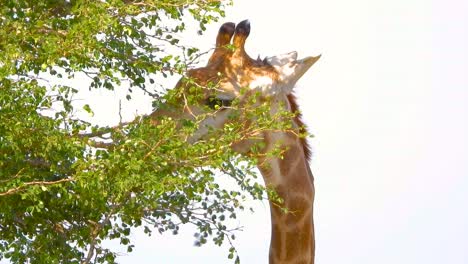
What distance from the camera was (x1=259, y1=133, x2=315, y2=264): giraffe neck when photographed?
17484mm

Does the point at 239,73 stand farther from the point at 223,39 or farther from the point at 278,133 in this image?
A: the point at 278,133

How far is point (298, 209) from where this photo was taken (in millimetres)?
17625

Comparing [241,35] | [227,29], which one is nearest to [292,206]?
[241,35]

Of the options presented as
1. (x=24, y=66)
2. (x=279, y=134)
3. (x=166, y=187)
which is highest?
(x=279, y=134)

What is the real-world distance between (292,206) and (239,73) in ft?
6.61

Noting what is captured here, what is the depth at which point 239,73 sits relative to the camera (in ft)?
55.5

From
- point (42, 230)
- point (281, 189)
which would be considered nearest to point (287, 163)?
point (281, 189)

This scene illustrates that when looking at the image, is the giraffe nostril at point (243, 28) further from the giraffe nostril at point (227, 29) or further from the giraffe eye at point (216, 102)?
the giraffe eye at point (216, 102)

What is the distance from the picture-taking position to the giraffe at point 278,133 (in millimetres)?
16719

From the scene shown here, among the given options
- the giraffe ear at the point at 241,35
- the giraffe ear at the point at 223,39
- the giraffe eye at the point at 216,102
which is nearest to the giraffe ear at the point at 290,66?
the giraffe ear at the point at 241,35

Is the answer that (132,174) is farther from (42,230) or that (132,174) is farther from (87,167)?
(42,230)

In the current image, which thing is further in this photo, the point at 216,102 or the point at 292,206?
the point at 292,206

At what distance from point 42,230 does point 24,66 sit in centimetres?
223

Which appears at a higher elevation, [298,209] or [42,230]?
[298,209]
